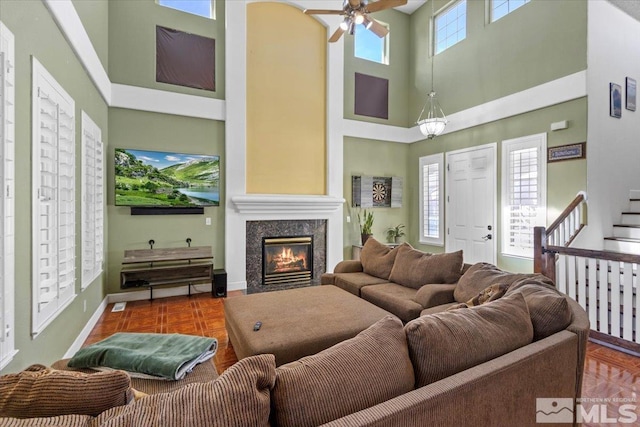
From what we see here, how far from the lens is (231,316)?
8.74 ft

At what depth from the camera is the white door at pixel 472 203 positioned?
5.29m

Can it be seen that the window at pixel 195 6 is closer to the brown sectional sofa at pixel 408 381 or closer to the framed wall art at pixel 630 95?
the brown sectional sofa at pixel 408 381

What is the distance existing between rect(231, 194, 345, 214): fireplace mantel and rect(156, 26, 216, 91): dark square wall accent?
197 centimetres

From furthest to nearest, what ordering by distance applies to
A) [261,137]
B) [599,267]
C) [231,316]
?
[261,137] < [599,267] < [231,316]

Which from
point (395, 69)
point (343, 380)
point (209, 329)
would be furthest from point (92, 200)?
point (395, 69)

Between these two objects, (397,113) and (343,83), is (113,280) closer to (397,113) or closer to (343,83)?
(343,83)

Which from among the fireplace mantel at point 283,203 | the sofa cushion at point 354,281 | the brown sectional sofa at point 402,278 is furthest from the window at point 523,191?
the fireplace mantel at point 283,203

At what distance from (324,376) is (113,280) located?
4724 mm

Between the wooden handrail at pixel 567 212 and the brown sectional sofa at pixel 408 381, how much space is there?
266cm

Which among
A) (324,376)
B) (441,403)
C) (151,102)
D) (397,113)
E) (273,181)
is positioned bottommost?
(441,403)

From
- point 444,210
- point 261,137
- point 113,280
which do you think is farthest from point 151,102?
point 444,210

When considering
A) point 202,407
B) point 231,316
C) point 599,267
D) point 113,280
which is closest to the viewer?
point 202,407

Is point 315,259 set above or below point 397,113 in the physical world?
below

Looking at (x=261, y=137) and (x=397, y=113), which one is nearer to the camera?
(x=261, y=137)
